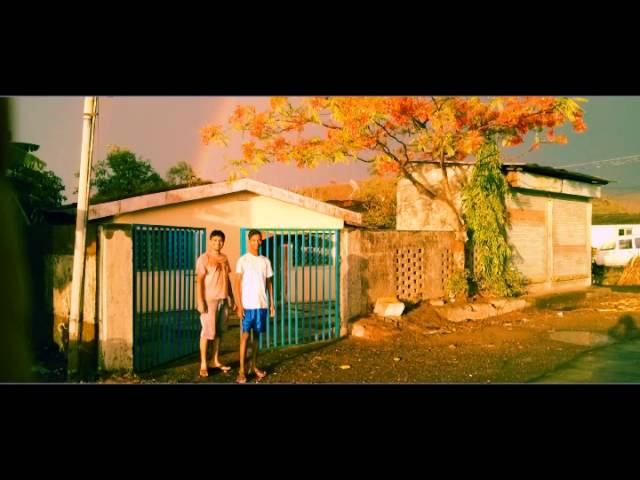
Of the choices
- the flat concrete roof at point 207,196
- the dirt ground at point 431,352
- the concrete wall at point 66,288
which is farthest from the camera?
the flat concrete roof at point 207,196

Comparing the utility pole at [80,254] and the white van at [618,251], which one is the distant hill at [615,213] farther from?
the utility pole at [80,254]

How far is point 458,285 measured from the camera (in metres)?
11.2

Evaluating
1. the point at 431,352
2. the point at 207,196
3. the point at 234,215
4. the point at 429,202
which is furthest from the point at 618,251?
the point at 207,196

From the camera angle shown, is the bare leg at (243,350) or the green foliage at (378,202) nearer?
the bare leg at (243,350)

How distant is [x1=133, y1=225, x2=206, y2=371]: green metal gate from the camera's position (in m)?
6.86

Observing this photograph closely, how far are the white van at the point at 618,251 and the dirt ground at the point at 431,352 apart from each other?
1132 centimetres

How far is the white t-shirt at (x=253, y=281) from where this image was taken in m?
6.56

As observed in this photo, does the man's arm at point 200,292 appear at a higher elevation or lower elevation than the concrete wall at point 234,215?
lower

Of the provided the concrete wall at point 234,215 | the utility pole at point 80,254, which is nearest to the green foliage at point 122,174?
the concrete wall at point 234,215

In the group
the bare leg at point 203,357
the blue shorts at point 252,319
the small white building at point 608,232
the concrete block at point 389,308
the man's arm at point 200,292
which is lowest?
the bare leg at point 203,357

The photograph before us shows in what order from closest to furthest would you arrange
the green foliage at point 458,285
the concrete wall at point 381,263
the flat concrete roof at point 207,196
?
1. the concrete wall at point 381,263
2. the flat concrete roof at point 207,196
3. the green foliage at point 458,285
